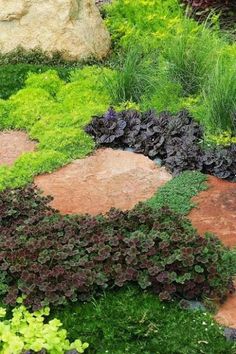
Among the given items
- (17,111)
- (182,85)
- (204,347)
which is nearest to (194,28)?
(182,85)

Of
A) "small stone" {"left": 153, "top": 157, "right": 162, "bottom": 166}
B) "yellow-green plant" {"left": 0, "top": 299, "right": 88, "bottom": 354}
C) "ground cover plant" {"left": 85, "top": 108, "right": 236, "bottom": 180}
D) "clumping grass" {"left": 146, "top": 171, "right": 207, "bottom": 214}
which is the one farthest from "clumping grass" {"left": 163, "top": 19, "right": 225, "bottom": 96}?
"yellow-green plant" {"left": 0, "top": 299, "right": 88, "bottom": 354}

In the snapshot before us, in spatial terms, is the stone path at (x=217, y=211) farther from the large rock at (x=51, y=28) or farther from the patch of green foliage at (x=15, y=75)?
the large rock at (x=51, y=28)

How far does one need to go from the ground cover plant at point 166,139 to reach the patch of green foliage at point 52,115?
0.21 meters

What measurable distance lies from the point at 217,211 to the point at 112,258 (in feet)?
3.80

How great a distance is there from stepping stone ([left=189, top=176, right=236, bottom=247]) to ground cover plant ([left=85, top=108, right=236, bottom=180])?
1.01 ft

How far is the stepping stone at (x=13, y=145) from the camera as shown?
6576 mm

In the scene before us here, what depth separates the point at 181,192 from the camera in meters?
5.66

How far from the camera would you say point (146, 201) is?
557 cm

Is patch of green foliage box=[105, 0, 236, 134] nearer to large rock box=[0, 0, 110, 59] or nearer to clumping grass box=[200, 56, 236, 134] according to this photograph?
clumping grass box=[200, 56, 236, 134]

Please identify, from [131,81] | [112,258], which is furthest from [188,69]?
Result: [112,258]

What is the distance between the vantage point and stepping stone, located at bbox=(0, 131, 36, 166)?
21.6 feet

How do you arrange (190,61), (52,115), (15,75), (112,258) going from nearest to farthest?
(112,258) < (52,115) < (190,61) < (15,75)

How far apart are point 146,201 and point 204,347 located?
5.58ft

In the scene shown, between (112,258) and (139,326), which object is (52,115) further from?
(139,326)
